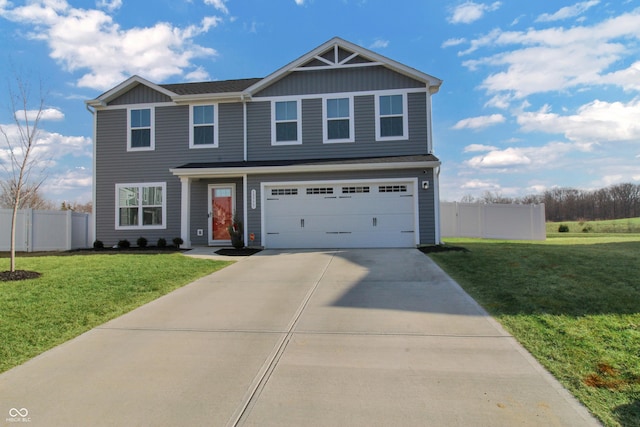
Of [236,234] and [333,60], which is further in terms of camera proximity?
[333,60]

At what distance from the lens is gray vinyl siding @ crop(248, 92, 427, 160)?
13.3 metres

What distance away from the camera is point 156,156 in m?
14.4

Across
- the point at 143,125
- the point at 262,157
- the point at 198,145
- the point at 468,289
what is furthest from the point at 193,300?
the point at 143,125

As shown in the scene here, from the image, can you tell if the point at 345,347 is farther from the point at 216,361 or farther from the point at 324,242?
the point at 324,242

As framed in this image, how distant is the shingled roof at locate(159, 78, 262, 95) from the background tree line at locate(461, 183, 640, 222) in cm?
3533

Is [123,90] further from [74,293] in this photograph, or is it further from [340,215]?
[74,293]

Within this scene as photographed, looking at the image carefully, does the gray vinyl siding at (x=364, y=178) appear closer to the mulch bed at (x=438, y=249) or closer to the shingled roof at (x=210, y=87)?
the mulch bed at (x=438, y=249)

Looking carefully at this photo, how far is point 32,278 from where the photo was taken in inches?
290

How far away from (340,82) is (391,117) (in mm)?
2263

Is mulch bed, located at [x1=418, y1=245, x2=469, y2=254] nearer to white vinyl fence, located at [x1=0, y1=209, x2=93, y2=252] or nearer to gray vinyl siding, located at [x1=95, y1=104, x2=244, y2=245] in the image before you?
gray vinyl siding, located at [x1=95, y1=104, x2=244, y2=245]

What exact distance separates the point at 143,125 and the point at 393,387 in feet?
47.2

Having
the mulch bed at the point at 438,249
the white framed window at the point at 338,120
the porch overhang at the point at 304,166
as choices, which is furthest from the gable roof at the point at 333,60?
the mulch bed at the point at 438,249

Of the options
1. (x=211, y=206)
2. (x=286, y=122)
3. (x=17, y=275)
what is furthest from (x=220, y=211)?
(x=17, y=275)

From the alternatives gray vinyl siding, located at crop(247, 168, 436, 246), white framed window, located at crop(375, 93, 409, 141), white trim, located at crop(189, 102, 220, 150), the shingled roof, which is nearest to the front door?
gray vinyl siding, located at crop(247, 168, 436, 246)
